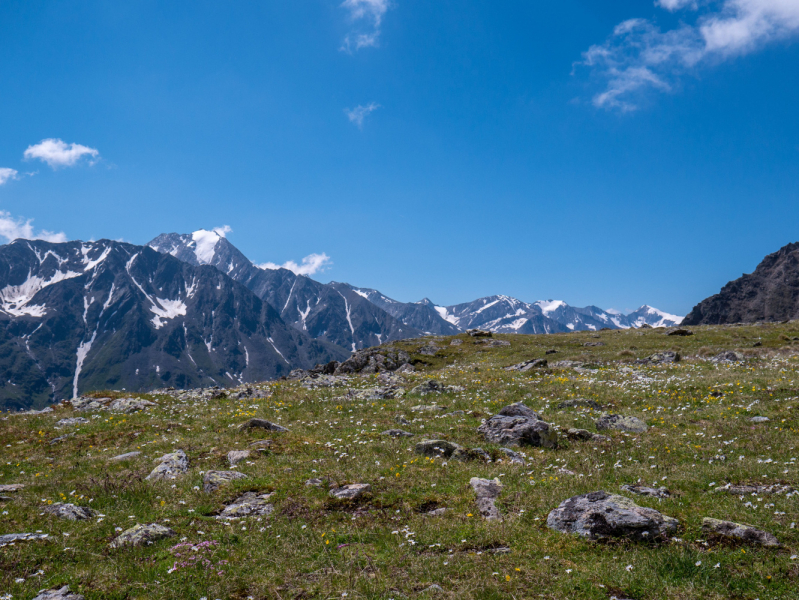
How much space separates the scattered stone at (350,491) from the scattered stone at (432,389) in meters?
16.2

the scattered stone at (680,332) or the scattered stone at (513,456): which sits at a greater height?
the scattered stone at (680,332)

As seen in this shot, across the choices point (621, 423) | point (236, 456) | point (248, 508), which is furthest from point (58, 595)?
point (621, 423)

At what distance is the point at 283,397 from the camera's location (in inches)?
1192

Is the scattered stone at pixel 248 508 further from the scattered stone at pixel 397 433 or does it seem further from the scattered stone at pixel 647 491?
the scattered stone at pixel 647 491

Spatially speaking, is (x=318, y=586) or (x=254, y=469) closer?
(x=318, y=586)

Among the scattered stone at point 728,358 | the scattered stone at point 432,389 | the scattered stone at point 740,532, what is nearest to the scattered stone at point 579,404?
the scattered stone at point 432,389

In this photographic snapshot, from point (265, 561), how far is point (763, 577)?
10049 mm

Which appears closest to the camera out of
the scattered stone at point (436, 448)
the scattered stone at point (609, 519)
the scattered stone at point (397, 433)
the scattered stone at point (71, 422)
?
the scattered stone at point (609, 519)

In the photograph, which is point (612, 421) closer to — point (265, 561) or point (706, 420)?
point (706, 420)

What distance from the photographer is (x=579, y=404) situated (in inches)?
977

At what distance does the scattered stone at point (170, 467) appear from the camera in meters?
15.5

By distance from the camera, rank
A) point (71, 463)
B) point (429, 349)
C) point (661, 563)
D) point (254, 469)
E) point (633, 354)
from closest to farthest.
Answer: point (661, 563), point (254, 469), point (71, 463), point (633, 354), point (429, 349)

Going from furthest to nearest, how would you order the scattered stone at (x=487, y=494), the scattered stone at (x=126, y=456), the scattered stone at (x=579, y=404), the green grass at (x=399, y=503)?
the scattered stone at (x=579, y=404), the scattered stone at (x=126, y=456), the scattered stone at (x=487, y=494), the green grass at (x=399, y=503)

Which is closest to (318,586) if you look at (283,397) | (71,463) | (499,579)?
(499,579)
